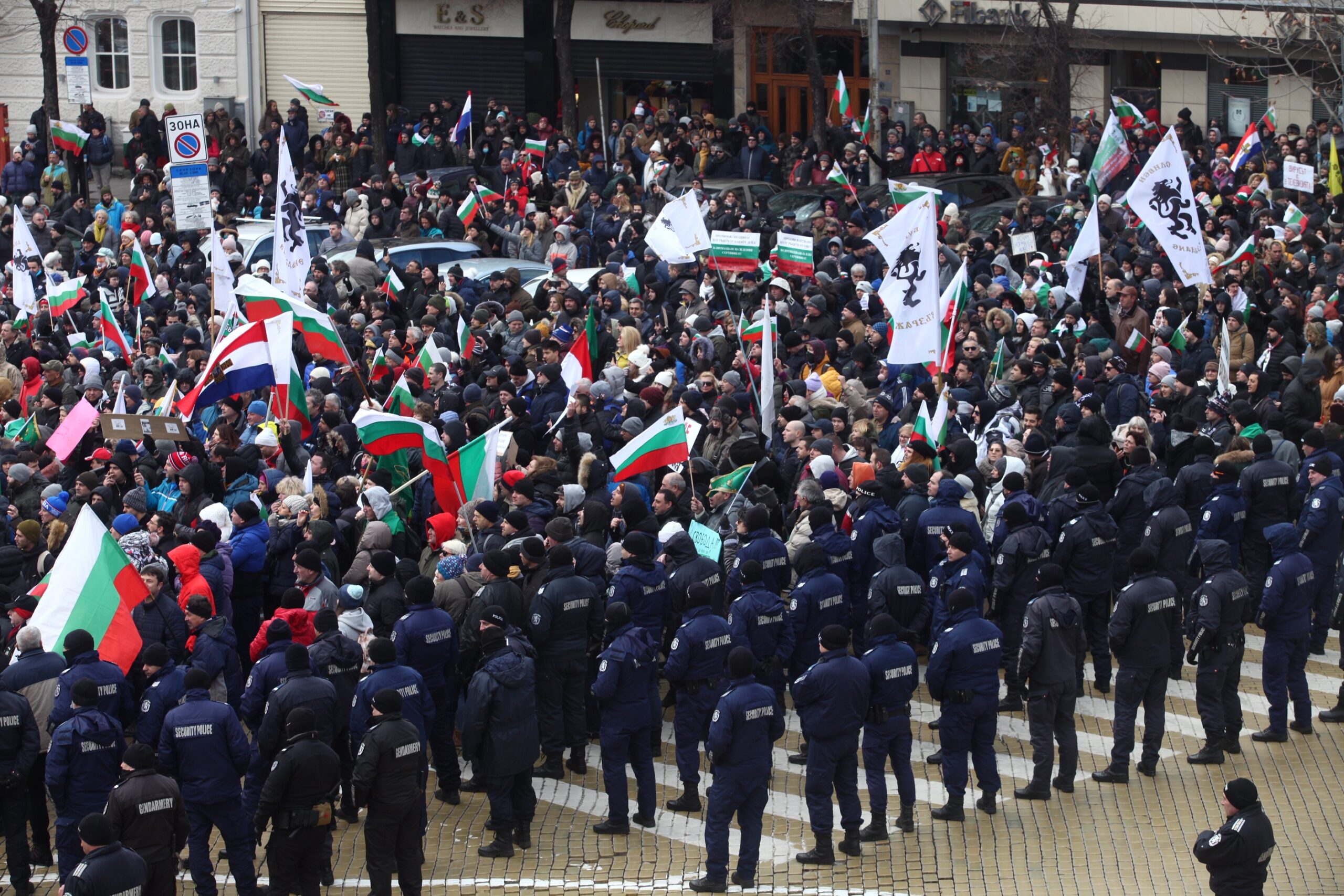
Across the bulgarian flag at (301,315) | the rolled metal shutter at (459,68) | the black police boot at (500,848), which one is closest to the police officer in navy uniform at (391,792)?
the black police boot at (500,848)

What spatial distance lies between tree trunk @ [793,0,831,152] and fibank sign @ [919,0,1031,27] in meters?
3.51

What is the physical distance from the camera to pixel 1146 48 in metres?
38.2

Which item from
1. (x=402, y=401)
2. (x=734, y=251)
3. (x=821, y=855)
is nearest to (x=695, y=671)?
(x=821, y=855)

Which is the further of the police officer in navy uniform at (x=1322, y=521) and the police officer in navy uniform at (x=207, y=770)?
the police officer in navy uniform at (x=1322, y=521)

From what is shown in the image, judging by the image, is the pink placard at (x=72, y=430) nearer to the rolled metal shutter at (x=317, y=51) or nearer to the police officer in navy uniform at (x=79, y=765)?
the police officer in navy uniform at (x=79, y=765)

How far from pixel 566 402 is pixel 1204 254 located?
21.8 ft

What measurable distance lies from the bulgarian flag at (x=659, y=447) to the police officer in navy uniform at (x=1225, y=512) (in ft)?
13.1

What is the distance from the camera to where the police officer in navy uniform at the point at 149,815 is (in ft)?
30.8

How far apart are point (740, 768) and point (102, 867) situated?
3.67m

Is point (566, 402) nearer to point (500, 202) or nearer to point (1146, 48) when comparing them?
point (500, 202)

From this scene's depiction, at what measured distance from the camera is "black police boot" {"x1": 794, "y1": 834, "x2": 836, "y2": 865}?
10742 mm

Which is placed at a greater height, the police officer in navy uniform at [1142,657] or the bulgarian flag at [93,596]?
the bulgarian flag at [93,596]

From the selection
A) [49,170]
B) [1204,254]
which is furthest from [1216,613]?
[49,170]

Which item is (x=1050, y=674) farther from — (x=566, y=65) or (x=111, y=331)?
(x=566, y=65)
